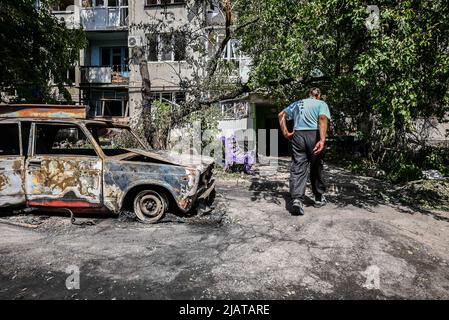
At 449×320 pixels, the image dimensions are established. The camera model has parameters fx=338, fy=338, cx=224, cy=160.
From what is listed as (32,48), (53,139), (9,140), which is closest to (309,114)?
(53,139)

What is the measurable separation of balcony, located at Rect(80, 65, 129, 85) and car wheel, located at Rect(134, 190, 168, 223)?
18.6 metres

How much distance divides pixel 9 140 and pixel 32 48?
6202mm

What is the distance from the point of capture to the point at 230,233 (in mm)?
4547

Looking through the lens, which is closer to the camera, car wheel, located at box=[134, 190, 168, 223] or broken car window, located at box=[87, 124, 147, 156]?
car wheel, located at box=[134, 190, 168, 223]

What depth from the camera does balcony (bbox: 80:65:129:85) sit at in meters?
21.9

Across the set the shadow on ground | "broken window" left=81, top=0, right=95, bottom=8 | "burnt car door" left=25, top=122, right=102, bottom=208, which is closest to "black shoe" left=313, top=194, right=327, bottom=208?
the shadow on ground

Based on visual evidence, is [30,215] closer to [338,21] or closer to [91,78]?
[338,21]

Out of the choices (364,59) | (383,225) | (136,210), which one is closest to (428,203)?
(383,225)

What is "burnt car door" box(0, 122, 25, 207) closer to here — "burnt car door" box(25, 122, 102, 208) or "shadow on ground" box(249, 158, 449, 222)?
"burnt car door" box(25, 122, 102, 208)

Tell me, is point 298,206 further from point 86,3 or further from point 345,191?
point 86,3

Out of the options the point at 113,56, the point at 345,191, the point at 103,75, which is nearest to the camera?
the point at 345,191

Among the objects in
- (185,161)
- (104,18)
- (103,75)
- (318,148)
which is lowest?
(185,161)

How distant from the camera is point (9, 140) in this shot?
520cm
